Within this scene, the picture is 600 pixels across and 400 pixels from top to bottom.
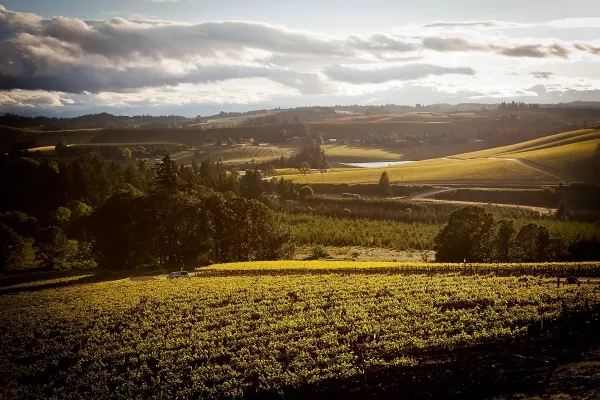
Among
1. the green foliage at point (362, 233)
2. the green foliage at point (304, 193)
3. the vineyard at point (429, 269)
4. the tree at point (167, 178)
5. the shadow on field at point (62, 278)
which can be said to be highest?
the tree at point (167, 178)

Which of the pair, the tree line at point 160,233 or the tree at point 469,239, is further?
the tree line at point 160,233

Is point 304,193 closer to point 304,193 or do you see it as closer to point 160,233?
point 304,193

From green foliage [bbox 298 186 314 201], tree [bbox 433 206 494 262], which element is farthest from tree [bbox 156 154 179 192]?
green foliage [bbox 298 186 314 201]

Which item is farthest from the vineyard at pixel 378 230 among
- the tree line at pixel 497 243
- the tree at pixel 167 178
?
the tree at pixel 167 178

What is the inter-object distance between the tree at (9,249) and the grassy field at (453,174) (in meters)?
101

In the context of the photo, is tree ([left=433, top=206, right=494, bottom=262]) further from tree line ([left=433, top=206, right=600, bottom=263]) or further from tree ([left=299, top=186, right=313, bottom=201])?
tree ([left=299, top=186, right=313, bottom=201])

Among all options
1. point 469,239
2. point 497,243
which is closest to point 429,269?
point 469,239

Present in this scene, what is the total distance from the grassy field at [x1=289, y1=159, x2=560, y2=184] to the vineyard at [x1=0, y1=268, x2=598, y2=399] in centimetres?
10840

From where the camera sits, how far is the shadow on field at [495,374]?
26.4 metres

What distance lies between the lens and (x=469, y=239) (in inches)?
2736

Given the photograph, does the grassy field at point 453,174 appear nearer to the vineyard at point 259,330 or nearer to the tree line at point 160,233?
the tree line at point 160,233

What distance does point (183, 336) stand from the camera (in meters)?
38.3

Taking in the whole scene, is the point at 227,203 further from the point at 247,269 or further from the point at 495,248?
the point at 495,248

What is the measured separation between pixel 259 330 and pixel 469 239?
140 ft
